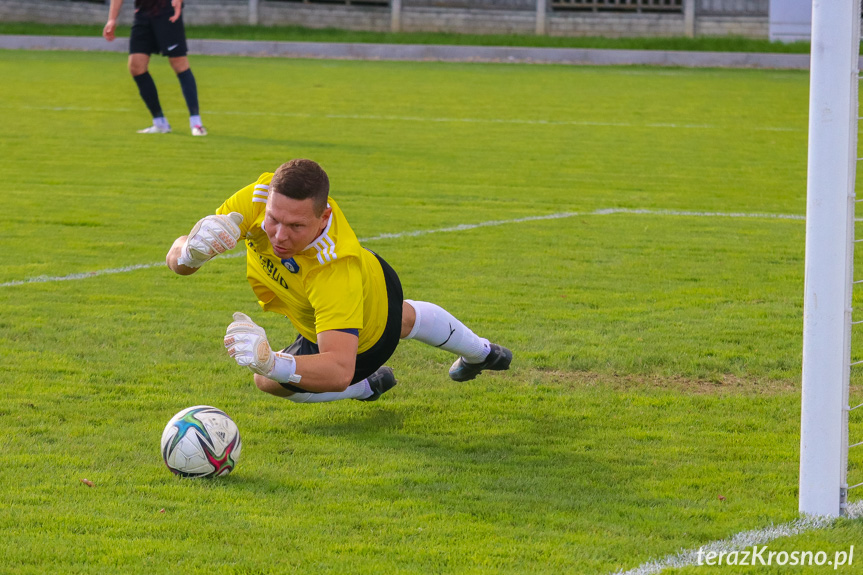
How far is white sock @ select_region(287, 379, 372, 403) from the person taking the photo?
14.9ft

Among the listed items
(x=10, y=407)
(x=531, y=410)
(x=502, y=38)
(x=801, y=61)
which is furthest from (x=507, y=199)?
(x=502, y=38)

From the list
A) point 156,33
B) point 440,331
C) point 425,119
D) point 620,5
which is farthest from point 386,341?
point 620,5

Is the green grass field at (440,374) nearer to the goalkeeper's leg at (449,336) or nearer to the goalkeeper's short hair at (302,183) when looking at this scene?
the goalkeeper's leg at (449,336)

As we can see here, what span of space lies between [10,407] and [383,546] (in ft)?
6.90

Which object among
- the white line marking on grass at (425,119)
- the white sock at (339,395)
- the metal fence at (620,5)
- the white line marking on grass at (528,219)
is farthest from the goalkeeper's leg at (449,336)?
the metal fence at (620,5)

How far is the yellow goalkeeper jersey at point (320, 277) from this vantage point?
3893mm

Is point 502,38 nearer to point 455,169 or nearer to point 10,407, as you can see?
point 455,169

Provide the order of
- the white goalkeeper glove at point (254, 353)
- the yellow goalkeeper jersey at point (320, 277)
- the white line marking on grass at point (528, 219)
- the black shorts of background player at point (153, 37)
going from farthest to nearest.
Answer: the black shorts of background player at point (153, 37) < the white line marking on grass at point (528, 219) < the yellow goalkeeper jersey at point (320, 277) < the white goalkeeper glove at point (254, 353)

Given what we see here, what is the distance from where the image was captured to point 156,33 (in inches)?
512

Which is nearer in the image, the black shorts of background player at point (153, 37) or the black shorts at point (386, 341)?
the black shorts at point (386, 341)

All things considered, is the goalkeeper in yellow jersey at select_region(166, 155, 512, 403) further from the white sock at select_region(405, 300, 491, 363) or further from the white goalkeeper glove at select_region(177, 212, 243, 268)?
the white sock at select_region(405, 300, 491, 363)

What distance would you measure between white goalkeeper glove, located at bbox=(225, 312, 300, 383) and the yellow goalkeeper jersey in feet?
0.72

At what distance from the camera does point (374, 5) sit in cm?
3684

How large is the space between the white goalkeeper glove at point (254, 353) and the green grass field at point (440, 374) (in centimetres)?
42
